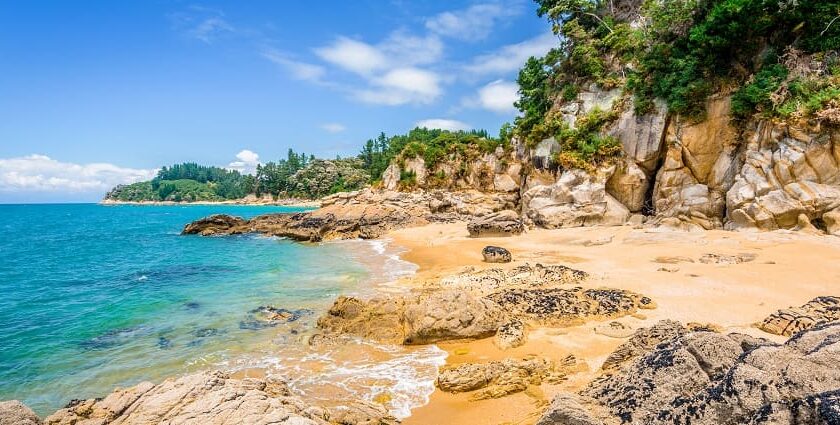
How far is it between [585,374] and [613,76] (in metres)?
29.6

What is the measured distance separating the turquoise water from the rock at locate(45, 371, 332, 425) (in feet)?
13.7

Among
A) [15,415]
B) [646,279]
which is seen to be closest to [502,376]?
[15,415]

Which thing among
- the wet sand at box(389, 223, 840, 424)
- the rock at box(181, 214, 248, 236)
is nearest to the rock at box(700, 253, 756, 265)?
the wet sand at box(389, 223, 840, 424)

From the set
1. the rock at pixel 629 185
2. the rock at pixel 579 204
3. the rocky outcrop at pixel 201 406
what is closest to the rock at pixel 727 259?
the rock at pixel 579 204

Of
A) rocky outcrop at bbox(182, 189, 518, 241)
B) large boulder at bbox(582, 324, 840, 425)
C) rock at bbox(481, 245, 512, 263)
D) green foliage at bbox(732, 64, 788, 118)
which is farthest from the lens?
rocky outcrop at bbox(182, 189, 518, 241)

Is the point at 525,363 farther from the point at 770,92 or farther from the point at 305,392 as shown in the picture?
the point at 770,92

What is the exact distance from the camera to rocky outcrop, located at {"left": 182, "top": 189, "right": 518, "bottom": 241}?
35938 mm

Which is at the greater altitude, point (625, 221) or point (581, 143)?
point (581, 143)

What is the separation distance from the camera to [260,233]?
4062cm

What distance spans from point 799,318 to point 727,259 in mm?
7272

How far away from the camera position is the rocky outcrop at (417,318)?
973 cm

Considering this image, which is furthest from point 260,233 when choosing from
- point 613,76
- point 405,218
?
point 613,76

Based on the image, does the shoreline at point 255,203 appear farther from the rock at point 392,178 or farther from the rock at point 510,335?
the rock at point 510,335

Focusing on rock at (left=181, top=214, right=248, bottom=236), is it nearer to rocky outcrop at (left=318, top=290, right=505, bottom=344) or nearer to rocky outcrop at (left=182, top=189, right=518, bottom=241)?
rocky outcrop at (left=182, top=189, right=518, bottom=241)
